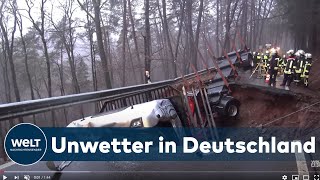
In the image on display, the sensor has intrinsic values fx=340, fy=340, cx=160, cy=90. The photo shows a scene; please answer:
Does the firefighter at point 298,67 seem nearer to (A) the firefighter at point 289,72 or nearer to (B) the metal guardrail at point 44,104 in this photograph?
(A) the firefighter at point 289,72

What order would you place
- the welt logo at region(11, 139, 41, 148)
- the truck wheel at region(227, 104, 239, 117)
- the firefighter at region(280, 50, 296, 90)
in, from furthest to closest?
the firefighter at region(280, 50, 296, 90) → the truck wheel at region(227, 104, 239, 117) → the welt logo at region(11, 139, 41, 148)

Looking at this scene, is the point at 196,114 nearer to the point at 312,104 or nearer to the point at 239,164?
the point at 239,164

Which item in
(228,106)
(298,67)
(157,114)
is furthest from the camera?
(298,67)

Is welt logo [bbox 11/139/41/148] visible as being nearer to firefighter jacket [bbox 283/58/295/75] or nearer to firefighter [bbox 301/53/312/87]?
firefighter jacket [bbox 283/58/295/75]

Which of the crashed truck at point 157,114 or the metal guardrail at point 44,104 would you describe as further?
the crashed truck at point 157,114

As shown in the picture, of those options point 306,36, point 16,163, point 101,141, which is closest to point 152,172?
point 101,141

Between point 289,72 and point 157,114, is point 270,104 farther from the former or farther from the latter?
point 157,114

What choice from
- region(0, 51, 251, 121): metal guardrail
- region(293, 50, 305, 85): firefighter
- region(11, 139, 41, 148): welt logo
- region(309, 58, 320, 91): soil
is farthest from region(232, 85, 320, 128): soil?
region(11, 139, 41, 148): welt logo

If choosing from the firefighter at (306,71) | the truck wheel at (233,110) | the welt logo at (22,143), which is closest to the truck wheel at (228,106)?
the truck wheel at (233,110)

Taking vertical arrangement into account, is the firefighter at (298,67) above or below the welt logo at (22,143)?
below

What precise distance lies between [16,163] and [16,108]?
1.68 ft

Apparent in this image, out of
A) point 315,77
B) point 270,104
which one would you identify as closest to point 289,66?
point 315,77

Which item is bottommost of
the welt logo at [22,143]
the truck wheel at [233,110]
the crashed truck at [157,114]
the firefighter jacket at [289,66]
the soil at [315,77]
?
the soil at [315,77]

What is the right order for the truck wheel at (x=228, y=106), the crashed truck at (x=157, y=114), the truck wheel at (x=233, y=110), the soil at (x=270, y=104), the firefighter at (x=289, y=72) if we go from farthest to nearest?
the firefighter at (x=289, y=72), the soil at (x=270, y=104), the truck wheel at (x=233, y=110), the truck wheel at (x=228, y=106), the crashed truck at (x=157, y=114)
